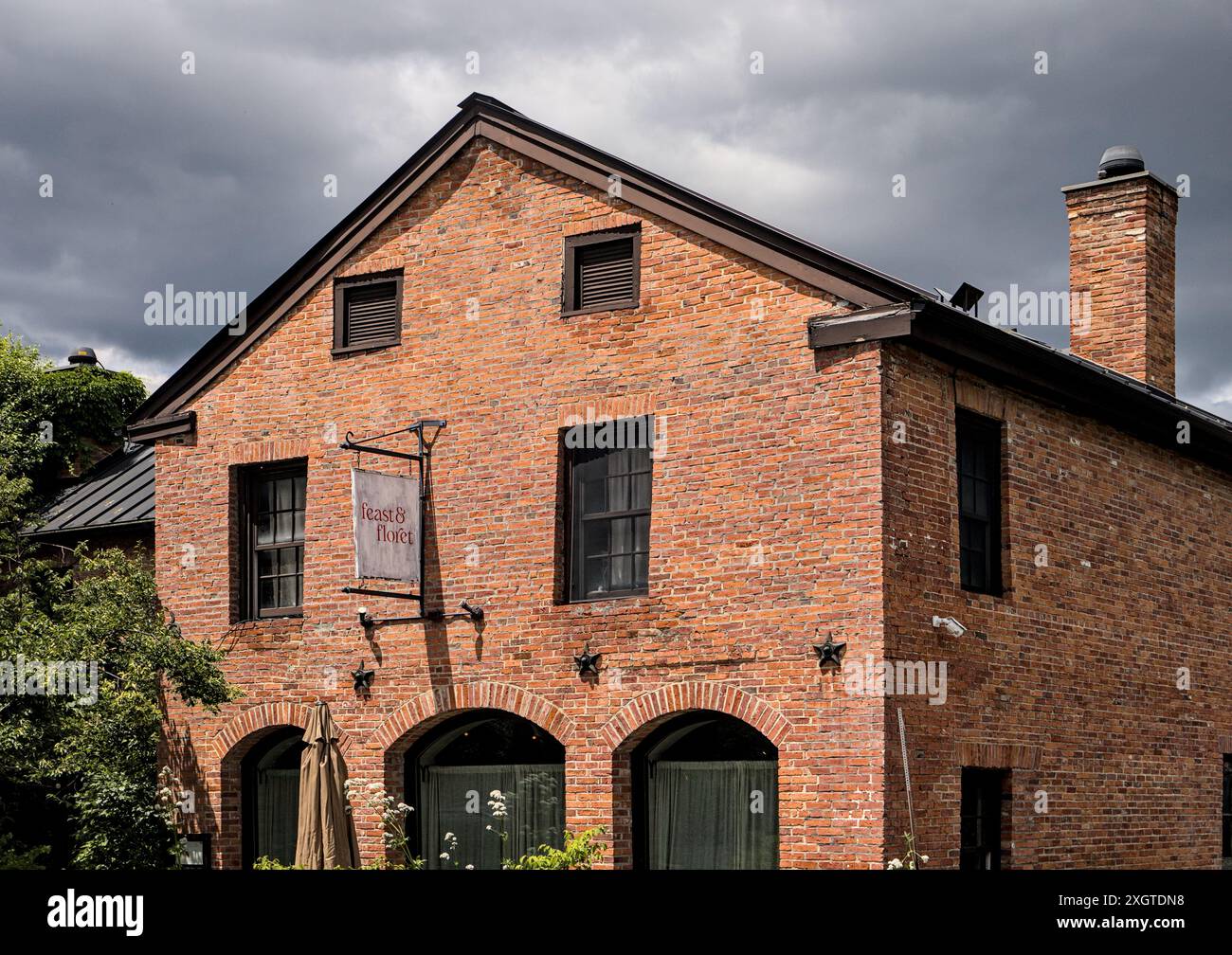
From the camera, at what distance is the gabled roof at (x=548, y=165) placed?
14.9 m

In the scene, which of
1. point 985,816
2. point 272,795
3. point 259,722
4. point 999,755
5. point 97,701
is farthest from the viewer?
point 272,795

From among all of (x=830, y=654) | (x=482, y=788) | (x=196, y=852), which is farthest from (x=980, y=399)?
(x=196, y=852)

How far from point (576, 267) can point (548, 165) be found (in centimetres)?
116

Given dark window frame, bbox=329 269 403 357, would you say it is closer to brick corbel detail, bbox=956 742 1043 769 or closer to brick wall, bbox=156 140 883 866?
brick wall, bbox=156 140 883 866

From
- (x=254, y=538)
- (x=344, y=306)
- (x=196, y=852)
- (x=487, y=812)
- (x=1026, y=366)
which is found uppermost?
(x=344, y=306)

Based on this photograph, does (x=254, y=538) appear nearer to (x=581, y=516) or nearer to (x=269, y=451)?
(x=269, y=451)

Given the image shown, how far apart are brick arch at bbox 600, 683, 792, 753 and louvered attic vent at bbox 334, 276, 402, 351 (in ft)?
16.7

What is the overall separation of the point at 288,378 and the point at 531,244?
11.4 feet

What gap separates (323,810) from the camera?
15.7 metres

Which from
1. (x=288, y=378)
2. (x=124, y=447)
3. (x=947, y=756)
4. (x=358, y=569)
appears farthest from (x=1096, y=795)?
(x=124, y=447)

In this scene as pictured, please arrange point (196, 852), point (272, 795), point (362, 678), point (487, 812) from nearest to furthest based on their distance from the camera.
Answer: point (487, 812) → point (362, 678) → point (196, 852) → point (272, 795)

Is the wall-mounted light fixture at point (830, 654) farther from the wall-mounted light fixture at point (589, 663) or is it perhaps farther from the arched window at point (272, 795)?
the arched window at point (272, 795)

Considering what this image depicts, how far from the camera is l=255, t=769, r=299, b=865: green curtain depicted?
18078mm

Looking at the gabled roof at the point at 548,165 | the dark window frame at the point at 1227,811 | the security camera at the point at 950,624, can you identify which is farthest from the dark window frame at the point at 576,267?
the dark window frame at the point at 1227,811
